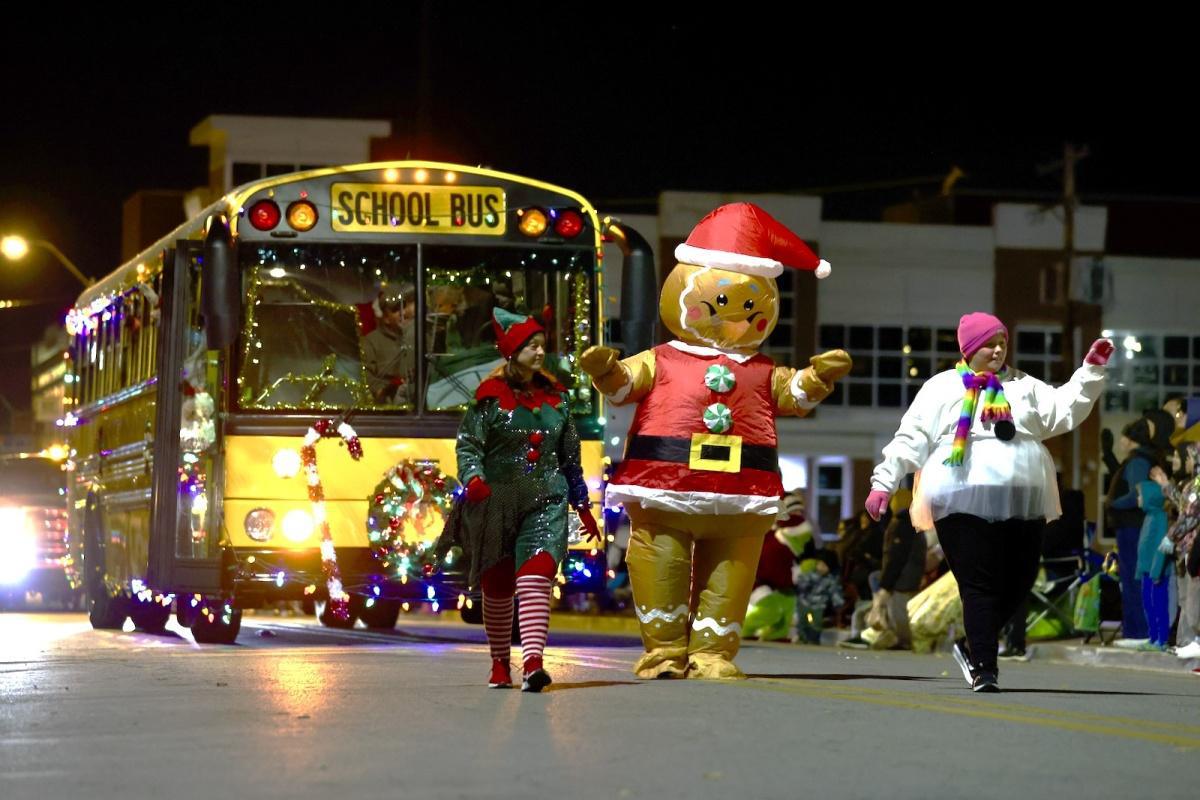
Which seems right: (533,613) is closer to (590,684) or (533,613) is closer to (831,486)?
Answer: (590,684)

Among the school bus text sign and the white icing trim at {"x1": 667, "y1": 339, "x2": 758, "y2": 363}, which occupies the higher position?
the school bus text sign

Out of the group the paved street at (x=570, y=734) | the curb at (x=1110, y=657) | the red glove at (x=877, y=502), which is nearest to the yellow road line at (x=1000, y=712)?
the paved street at (x=570, y=734)

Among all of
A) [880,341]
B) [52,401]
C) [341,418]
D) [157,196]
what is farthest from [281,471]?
[52,401]

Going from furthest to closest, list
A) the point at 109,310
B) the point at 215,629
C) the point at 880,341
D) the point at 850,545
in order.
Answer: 1. the point at 880,341
2. the point at 850,545
3. the point at 109,310
4. the point at 215,629

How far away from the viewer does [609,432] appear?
15.8m

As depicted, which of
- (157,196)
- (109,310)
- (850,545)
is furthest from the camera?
(157,196)

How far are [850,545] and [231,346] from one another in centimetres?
942

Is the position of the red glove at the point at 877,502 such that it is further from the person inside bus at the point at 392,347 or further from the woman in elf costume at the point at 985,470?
the person inside bus at the point at 392,347

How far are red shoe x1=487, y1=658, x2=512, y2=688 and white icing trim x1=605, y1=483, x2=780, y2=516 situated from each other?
1173mm

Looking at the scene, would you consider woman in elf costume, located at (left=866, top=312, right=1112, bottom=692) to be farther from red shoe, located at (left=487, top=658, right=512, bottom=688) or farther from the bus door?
the bus door

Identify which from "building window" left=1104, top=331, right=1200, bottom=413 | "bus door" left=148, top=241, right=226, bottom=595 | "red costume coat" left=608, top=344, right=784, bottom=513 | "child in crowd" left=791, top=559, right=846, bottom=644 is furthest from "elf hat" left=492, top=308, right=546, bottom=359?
"building window" left=1104, top=331, right=1200, bottom=413

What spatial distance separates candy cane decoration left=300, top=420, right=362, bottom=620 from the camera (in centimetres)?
1520

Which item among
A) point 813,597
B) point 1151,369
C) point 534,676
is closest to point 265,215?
point 534,676

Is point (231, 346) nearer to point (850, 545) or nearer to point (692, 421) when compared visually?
point (692, 421)
